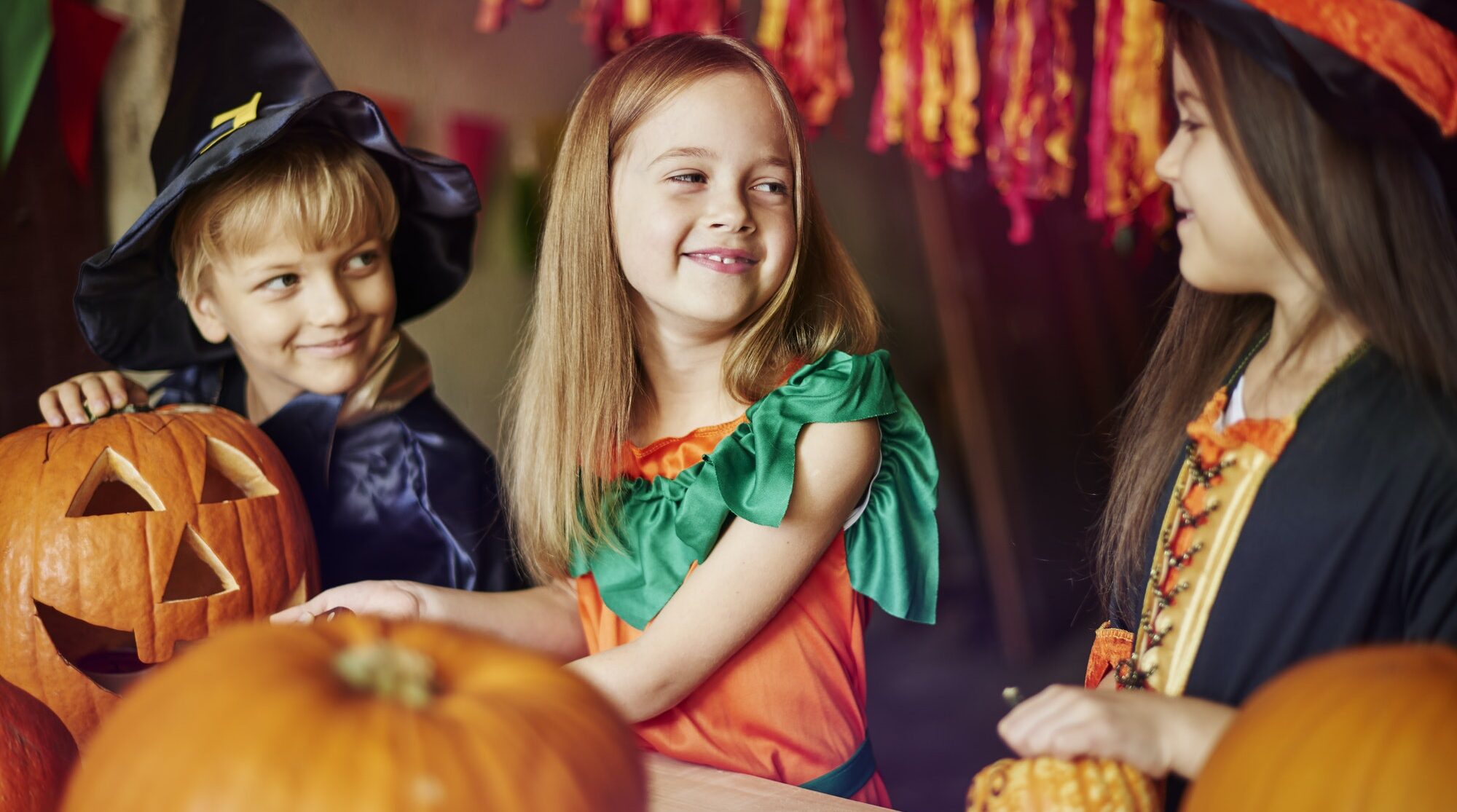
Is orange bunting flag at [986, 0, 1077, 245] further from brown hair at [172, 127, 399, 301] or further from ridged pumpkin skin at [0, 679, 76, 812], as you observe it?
ridged pumpkin skin at [0, 679, 76, 812]

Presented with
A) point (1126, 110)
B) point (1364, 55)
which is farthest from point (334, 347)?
point (1126, 110)

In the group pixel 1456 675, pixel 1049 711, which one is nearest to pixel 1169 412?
pixel 1049 711

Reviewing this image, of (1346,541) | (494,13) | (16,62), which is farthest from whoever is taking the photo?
(494,13)

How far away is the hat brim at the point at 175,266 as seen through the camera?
1518mm

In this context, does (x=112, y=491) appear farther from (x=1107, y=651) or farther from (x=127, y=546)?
(x=1107, y=651)

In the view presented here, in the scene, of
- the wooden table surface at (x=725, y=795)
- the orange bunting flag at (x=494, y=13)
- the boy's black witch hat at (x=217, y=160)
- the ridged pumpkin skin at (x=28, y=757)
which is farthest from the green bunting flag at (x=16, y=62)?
the wooden table surface at (x=725, y=795)

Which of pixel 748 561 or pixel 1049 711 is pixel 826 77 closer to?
pixel 748 561

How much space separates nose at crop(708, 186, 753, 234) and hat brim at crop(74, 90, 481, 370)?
1.70ft

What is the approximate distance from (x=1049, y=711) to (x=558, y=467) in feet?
2.62

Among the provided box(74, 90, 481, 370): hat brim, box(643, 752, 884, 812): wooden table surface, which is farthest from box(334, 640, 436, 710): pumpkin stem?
box(74, 90, 481, 370): hat brim

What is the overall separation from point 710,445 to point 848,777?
1.36ft

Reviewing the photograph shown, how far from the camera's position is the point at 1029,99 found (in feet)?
9.55

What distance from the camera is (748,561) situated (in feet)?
4.28

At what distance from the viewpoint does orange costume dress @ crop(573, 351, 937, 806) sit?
1329mm
